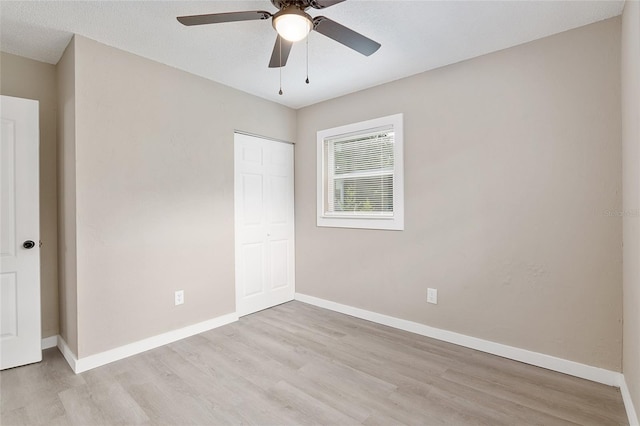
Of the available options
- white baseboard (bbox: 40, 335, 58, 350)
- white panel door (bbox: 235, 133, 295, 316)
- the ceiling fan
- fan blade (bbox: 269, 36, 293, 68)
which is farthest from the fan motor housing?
white baseboard (bbox: 40, 335, 58, 350)

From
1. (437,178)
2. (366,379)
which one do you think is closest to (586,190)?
(437,178)

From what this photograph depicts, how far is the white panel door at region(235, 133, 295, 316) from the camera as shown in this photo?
3561 mm

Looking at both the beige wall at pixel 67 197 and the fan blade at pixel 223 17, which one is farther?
the beige wall at pixel 67 197

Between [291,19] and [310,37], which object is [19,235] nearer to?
[291,19]

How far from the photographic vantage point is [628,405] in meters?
1.86

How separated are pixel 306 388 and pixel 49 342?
2.38 m

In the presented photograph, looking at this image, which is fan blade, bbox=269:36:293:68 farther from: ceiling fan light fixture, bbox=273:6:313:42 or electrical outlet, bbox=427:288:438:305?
electrical outlet, bbox=427:288:438:305

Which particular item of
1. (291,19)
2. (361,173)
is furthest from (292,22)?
(361,173)

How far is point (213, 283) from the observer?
10.6 ft

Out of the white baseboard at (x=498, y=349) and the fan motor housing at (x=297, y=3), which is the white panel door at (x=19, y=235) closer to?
the fan motor housing at (x=297, y=3)

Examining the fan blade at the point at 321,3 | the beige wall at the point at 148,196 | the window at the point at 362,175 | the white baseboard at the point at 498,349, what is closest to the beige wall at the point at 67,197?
the beige wall at the point at 148,196

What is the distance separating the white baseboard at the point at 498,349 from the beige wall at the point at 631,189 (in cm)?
17

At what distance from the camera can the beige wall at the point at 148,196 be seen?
7.98ft

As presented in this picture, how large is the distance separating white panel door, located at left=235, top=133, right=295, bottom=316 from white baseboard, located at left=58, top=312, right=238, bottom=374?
16.1 inches
